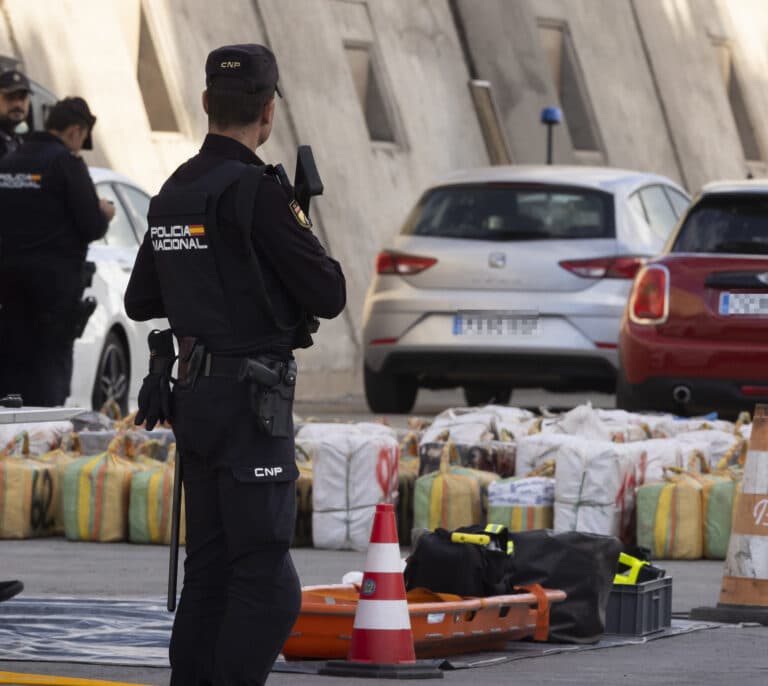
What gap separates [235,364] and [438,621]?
1.82 m

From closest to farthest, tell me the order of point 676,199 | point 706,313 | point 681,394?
point 706,313, point 681,394, point 676,199

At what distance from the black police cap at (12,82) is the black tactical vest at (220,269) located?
6291 mm

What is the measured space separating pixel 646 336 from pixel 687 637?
19.3 feet

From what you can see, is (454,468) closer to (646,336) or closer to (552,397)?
(646,336)

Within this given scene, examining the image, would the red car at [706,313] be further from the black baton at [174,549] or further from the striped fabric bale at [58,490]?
the black baton at [174,549]

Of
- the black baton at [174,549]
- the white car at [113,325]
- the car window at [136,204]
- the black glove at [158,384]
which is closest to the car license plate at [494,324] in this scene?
the white car at [113,325]

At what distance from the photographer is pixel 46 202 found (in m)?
11.4

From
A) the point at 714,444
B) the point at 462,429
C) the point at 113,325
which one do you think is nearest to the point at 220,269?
the point at 462,429

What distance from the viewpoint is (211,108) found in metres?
5.85

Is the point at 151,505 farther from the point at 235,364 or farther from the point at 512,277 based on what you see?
the point at 512,277

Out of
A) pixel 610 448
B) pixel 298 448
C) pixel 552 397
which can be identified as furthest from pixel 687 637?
pixel 552 397

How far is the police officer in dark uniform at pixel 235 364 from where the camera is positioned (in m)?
5.69

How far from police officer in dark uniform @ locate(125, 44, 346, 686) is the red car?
305 inches

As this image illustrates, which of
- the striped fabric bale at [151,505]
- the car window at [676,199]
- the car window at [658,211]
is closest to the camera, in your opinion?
the striped fabric bale at [151,505]
